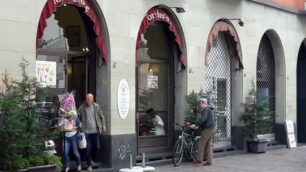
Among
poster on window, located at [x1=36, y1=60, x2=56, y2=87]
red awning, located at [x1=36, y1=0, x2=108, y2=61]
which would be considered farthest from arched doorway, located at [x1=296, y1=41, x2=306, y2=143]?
poster on window, located at [x1=36, y1=60, x2=56, y2=87]

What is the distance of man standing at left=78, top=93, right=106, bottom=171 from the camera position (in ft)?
44.9

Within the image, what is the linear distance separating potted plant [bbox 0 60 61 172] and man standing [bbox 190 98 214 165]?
5.40 m

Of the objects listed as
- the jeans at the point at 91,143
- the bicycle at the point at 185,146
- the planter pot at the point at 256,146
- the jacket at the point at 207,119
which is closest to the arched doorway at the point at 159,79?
the bicycle at the point at 185,146

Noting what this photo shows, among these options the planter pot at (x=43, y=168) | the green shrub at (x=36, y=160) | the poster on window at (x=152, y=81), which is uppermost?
the poster on window at (x=152, y=81)

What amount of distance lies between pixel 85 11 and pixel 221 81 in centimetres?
708

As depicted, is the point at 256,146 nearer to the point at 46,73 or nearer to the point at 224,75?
the point at 224,75

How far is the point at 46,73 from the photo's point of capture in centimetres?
1315

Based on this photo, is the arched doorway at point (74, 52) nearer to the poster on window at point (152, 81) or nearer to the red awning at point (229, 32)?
the poster on window at point (152, 81)

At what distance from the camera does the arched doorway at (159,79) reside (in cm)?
1623

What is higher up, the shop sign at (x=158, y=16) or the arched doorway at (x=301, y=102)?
the shop sign at (x=158, y=16)

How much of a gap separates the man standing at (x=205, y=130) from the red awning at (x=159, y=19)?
1.70 m

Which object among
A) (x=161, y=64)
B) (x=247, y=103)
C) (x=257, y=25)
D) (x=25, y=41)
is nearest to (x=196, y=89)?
(x=161, y=64)

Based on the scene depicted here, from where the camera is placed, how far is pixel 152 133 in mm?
16656

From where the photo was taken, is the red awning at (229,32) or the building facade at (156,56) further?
the red awning at (229,32)
